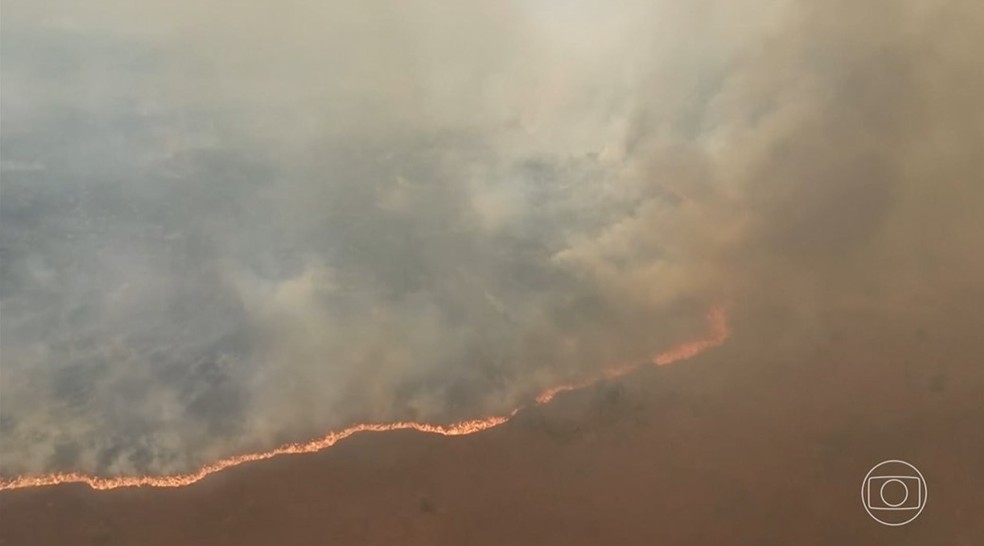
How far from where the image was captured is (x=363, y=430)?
10.7 ft


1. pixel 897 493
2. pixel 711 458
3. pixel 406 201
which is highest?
pixel 406 201

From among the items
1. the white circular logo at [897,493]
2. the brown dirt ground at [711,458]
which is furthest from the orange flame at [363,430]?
the white circular logo at [897,493]

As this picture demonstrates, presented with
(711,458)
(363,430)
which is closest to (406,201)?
(363,430)

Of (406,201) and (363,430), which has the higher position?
(406,201)

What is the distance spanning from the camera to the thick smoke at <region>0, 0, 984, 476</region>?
10.5ft

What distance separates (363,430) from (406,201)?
2.79ft

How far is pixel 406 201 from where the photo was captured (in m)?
3.35

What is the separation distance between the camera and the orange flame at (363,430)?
10.5ft

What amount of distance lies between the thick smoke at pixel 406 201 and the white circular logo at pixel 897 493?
60 centimetres

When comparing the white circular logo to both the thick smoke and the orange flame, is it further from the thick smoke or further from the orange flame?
the orange flame

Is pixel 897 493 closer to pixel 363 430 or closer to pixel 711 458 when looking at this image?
pixel 711 458

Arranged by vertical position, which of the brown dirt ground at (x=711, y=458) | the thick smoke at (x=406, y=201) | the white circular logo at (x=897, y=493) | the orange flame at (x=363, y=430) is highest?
the thick smoke at (x=406, y=201)

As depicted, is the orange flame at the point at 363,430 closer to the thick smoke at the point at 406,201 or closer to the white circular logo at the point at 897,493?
the thick smoke at the point at 406,201

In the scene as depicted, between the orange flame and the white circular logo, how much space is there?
0.76m
